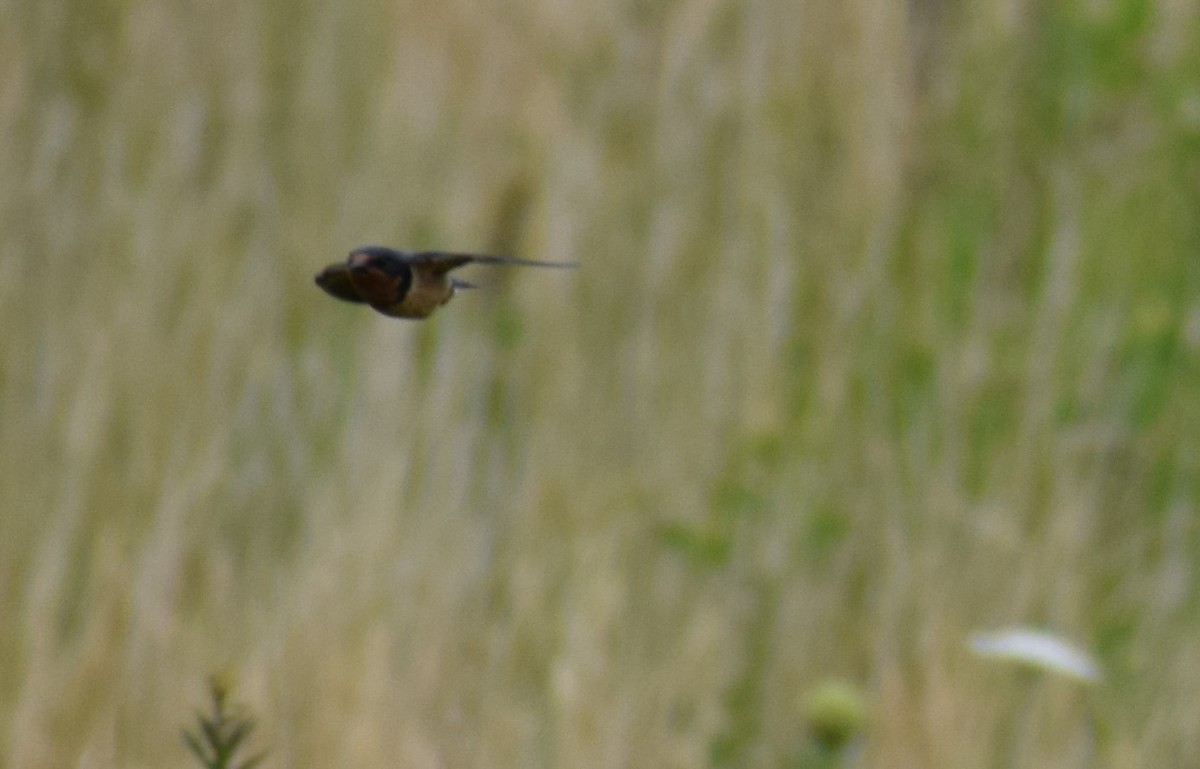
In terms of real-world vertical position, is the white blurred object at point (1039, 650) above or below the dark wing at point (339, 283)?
below

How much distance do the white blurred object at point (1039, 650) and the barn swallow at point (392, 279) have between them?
959 mm

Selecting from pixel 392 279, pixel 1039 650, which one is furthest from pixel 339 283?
pixel 1039 650

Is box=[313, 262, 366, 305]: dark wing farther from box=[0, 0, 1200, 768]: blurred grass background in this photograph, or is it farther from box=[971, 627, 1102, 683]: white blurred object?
box=[971, 627, 1102, 683]: white blurred object

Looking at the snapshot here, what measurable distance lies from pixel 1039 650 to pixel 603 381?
0.39 meters

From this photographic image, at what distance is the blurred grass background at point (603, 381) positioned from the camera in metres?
1.33

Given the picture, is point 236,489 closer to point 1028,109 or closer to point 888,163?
point 888,163

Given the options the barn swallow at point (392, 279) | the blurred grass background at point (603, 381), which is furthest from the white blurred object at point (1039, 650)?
the barn swallow at point (392, 279)

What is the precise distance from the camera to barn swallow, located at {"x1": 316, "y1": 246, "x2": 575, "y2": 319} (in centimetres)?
45

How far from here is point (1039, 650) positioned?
138cm

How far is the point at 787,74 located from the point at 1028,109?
25 centimetres

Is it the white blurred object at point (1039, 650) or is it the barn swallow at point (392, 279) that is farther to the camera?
the white blurred object at point (1039, 650)

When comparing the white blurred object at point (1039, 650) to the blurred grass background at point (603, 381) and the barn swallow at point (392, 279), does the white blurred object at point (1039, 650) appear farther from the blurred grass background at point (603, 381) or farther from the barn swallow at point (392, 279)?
the barn swallow at point (392, 279)

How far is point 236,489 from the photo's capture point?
1377 mm

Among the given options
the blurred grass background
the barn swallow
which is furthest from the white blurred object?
the barn swallow
